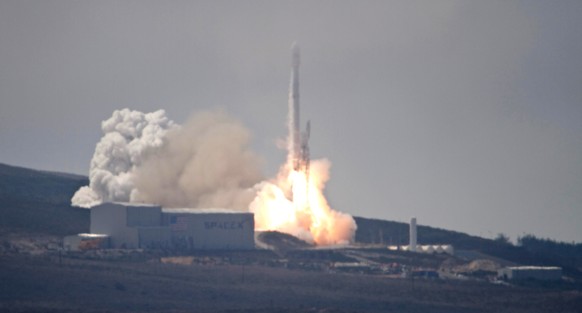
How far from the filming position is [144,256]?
435ft

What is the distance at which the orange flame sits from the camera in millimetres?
149750

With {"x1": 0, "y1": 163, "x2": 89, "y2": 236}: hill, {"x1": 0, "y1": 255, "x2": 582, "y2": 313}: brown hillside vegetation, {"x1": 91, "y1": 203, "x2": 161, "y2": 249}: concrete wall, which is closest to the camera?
{"x1": 0, "y1": 255, "x2": 582, "y2": 313}: brown hillside vegetation

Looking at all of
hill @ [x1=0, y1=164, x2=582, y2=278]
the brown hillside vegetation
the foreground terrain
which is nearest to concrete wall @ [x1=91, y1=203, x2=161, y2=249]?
the foreground terrain

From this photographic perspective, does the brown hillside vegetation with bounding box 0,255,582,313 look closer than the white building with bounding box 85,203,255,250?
Yes

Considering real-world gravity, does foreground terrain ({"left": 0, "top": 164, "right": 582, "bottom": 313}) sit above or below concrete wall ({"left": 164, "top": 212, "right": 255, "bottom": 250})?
below

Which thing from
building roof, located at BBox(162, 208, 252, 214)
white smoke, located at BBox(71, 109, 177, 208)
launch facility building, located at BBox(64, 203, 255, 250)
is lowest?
launch facility building, located at BBox(64, 203, 255, 250)

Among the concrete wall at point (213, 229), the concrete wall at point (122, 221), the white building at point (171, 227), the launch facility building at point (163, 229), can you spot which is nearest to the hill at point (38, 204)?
the concrete wall at point (122, 221)

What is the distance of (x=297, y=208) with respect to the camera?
150250mm

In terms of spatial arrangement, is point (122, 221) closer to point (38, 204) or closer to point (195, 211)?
point (195, 211)

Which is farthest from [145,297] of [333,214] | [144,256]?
[333,214]

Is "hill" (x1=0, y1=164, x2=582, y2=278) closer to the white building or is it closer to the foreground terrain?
the foreground terrain

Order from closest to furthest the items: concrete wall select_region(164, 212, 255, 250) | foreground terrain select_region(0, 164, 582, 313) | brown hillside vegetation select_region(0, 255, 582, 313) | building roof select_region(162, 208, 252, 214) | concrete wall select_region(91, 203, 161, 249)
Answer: brown hillside vegetation select_region(0, 255, 582, 313) < foreground terrain select_region(0, 164, 582, 313) < concrete wall select_region(91, 203, 161, 249) < concrete wall select_region(164, 212, 255, 250) < building roof select_region(162, 208, 252, 214)

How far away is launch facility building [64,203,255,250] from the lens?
13850 centimetres

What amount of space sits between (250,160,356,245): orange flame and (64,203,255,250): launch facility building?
21.1 ft
